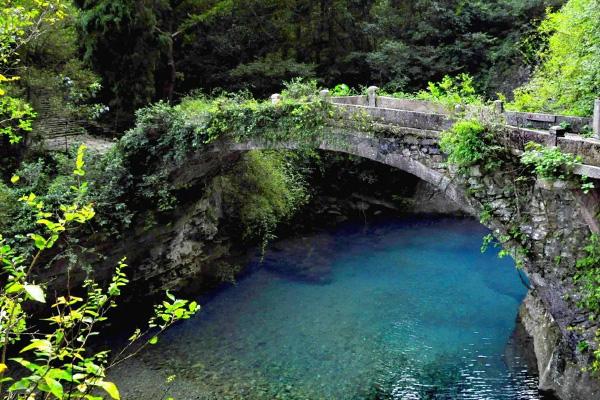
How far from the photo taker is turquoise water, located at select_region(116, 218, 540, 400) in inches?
371

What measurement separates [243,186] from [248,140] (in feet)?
13.0

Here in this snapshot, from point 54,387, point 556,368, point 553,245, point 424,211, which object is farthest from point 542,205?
point 424,211

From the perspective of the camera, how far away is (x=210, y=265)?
14.5m

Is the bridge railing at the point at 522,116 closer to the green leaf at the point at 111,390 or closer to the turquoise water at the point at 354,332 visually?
the turquoise water at the point at 354,332

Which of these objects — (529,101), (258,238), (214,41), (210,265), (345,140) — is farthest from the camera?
(214,41)

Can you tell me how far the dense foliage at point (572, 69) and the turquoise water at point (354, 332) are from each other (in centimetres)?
484

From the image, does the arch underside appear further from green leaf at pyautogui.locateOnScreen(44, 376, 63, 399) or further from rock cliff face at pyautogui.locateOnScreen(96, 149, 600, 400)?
green leaf at pyautogui.locateOnScreen(44, 376, 63, 399)

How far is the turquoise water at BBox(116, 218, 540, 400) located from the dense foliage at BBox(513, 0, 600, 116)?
15.9 feet

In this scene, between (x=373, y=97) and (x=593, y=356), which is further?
(x=373, y=97)

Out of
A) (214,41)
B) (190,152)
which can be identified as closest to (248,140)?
(190,152)

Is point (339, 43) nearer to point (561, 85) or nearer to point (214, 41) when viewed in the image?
point (214, 41)

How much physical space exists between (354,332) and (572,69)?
22.7ft

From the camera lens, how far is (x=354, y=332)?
37.2ft

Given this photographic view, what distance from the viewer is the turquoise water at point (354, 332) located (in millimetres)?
9422
